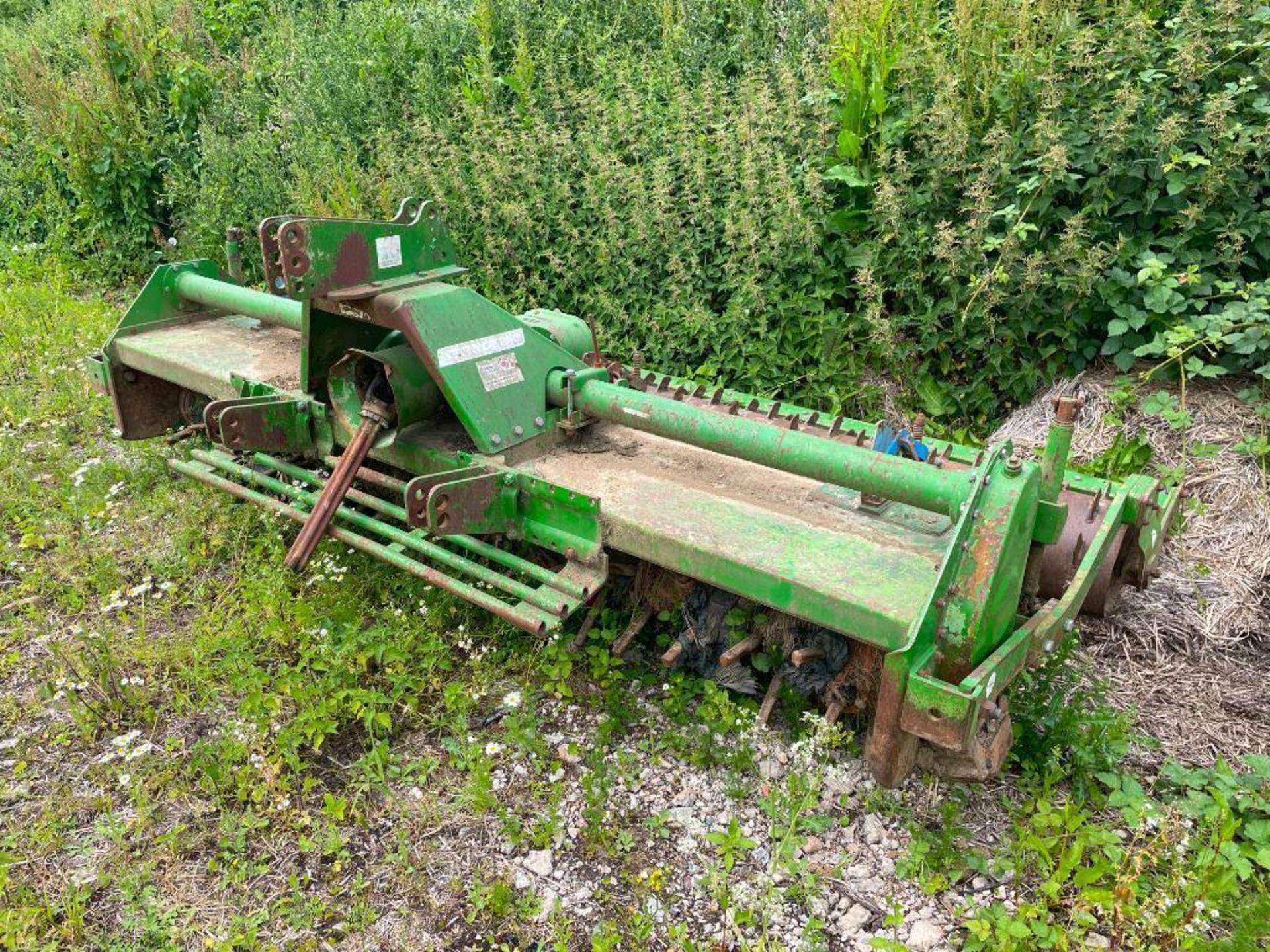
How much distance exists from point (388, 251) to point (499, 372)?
1.90ft

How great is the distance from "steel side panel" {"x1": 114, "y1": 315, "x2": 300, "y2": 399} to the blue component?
2.44 meters

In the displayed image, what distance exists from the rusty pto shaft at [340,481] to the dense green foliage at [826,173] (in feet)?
6.51

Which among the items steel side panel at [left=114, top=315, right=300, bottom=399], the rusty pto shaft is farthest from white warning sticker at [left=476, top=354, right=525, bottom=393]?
steel side panel at [left=114, top=315, right=300, bottom=399]

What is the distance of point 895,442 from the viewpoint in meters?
3.24

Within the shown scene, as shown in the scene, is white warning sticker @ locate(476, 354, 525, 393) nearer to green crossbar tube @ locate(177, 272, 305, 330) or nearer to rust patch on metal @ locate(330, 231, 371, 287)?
rust patch on metal @ locate(330, 231, 371, 287)

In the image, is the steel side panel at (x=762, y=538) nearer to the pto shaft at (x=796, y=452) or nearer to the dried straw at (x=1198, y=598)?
the pto shaft at (x=796, y=452)

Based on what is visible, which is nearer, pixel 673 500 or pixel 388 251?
pixel 673 500

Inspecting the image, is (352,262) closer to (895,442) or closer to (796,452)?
(796,452)

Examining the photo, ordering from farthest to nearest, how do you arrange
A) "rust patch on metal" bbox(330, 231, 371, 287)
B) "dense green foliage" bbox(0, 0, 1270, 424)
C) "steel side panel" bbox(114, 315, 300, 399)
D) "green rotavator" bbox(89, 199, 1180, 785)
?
"dense green foliage" bbox(0, 0, 1270, 424), "steel side panel" bbox(114, 315, 300, 399), "rust patch on metal" bbox(330, 231, 371, 287), "green rotavator" bbox(89, 199, 1180, 785)

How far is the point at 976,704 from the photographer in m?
2.42

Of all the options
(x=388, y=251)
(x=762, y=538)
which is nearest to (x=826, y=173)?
(x=388, y=251)

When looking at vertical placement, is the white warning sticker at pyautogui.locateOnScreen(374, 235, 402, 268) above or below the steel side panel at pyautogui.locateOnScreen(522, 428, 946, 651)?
above

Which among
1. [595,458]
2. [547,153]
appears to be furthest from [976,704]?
[547,153]

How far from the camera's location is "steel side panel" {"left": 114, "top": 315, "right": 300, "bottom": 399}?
432cm
